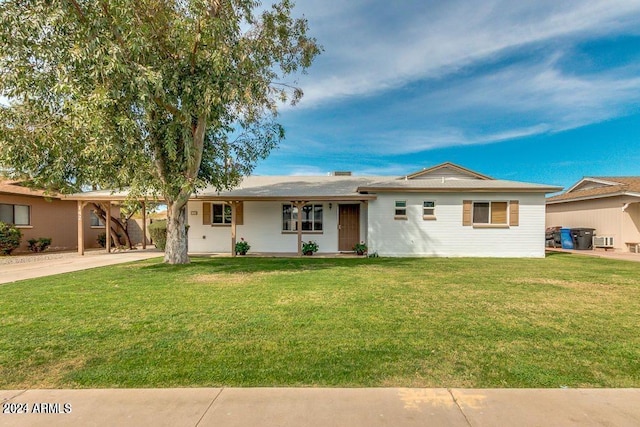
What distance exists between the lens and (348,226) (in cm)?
1451

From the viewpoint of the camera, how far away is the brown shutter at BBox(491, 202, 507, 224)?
13.5m

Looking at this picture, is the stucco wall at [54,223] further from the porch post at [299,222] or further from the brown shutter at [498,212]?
the brown shutter at [498,212]

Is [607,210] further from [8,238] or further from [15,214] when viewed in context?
[15,214]

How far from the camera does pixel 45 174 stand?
8125 millimetres

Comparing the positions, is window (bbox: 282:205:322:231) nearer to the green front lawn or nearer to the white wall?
the white wall

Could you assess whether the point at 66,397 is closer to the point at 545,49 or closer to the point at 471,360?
the point at 471,360

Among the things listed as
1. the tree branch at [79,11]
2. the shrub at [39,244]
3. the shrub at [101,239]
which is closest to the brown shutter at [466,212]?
the tree branch at [79,11]

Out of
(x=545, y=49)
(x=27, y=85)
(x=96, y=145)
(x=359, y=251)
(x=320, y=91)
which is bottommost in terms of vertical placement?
(x=359, y=251)

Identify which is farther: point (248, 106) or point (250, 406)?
point (248, 106)

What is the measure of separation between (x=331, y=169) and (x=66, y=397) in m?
17.9

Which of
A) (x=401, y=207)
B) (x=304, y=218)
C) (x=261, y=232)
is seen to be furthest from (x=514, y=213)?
(x=261, y=232)

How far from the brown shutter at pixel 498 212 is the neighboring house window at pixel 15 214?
21497mm

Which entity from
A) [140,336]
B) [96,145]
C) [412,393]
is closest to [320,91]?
[96,145]

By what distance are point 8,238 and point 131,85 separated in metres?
11.9
